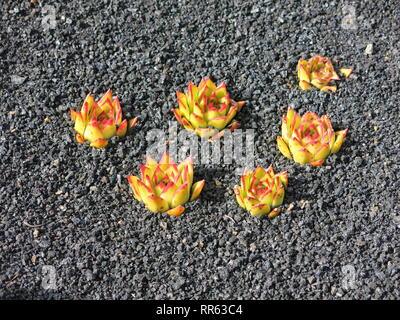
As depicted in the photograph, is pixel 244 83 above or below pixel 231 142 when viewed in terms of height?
above

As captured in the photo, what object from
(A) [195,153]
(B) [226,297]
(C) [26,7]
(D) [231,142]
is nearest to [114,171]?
(A) [195,153]

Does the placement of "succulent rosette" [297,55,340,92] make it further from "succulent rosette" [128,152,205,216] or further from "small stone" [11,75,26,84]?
"small stone" [11,75,26,84]

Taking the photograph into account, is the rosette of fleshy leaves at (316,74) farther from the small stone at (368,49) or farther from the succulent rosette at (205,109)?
the succulent rosette at (205,109)

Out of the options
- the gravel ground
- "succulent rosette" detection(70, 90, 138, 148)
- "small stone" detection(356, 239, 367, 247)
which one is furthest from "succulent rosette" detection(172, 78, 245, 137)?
"small stone" detection(356, 239, 367, 247)

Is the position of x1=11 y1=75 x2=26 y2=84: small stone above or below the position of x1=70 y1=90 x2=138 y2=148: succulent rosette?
above

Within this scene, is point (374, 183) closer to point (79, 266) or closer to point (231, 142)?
point (231, 142)

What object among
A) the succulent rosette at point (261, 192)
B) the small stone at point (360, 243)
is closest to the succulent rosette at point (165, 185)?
the succulent rosette at point (261, 192)

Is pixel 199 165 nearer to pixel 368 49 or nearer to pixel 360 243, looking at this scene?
pixel 360 243

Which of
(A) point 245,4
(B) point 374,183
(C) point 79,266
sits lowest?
(C) point 79,266
